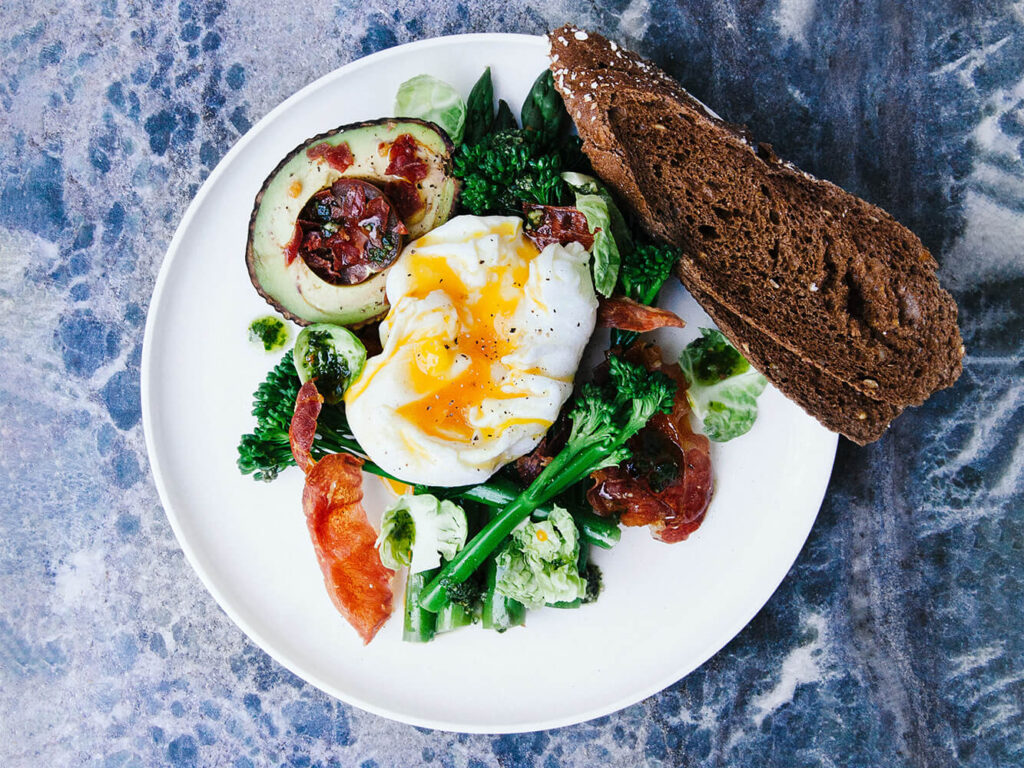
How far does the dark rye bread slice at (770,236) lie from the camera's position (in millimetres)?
2820

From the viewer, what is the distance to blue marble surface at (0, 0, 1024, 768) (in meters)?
3.20

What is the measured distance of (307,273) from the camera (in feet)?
9.67

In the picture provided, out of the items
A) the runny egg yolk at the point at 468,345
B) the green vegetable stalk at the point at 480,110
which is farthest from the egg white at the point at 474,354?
the green vegetable stalk at the point at 480,110

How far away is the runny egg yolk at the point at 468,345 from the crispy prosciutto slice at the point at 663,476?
0.58m

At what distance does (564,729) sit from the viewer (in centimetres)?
354

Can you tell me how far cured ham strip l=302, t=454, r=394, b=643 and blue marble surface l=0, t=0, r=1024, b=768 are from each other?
70 cm

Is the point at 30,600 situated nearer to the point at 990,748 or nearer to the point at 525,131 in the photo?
the point at 525,131

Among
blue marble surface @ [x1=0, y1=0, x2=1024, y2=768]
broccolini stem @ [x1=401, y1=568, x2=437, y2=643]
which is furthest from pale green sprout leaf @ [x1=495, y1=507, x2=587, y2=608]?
blue marble surface @ [x1=0, y1=0, x2=1024, y2=768]

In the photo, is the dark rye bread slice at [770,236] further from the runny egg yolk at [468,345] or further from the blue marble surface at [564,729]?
the runny egg yolk at [468,345]

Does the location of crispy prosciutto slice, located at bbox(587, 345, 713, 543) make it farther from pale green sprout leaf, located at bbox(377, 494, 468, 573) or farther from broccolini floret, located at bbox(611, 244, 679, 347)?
pale green sprout leaf, located at bbox(377, 494, 468, 573)

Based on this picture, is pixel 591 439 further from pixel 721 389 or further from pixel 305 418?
pixel 305 418

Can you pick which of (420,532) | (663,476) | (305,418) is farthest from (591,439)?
(305,418)

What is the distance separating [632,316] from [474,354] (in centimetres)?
65

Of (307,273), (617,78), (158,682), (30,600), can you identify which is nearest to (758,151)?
(617,78)
